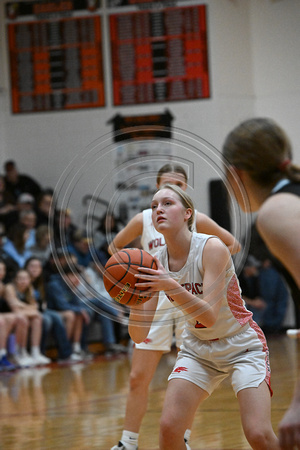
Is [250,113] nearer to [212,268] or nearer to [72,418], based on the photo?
[72,418]

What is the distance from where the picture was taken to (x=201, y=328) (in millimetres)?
3238

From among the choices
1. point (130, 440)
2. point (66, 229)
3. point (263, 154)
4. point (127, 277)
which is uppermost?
point (263, 154)

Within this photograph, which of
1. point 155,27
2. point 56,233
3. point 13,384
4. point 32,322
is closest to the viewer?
point 13,384

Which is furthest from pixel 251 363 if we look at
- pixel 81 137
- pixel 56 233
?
pixel 81 137

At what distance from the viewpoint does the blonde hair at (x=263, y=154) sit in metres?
2.28

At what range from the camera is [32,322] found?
30.0 feet

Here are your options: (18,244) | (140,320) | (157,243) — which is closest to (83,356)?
(18,244)

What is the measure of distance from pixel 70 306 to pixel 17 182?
2.36 m

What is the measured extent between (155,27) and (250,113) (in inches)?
83.3

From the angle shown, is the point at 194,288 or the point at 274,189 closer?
the point at 274,189

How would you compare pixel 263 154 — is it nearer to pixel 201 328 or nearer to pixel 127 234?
pixel 201 328

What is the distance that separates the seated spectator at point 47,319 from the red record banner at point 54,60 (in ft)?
11.5

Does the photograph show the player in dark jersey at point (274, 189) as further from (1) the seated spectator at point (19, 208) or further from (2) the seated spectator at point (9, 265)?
(1) the seated spectator at point (19, 208)

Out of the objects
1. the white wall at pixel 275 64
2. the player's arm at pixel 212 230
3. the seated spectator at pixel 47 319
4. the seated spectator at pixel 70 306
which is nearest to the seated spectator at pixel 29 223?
the seated spectator at pixel 47 319
